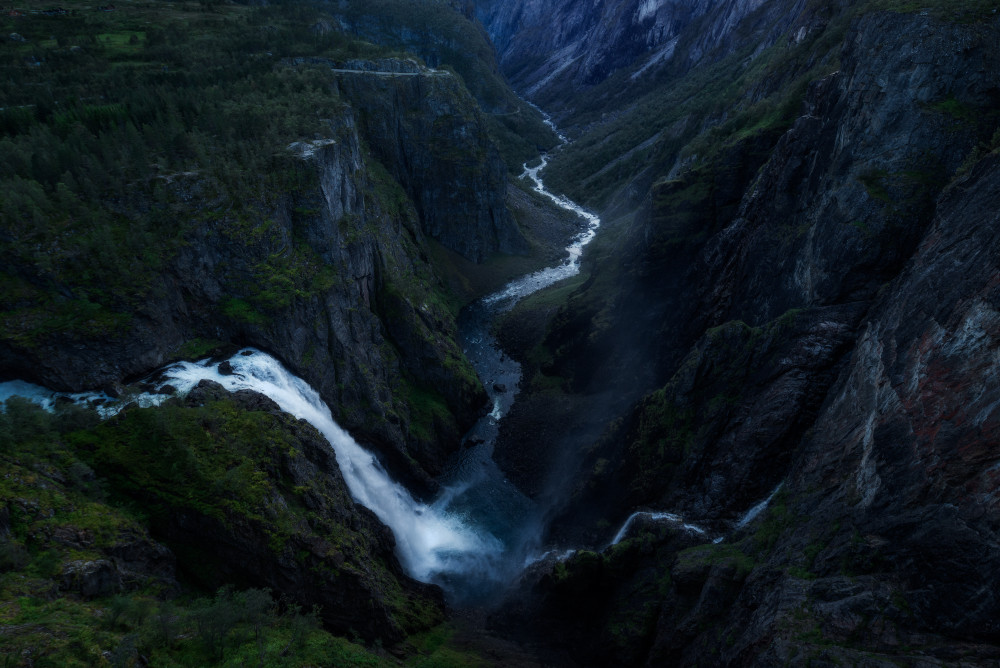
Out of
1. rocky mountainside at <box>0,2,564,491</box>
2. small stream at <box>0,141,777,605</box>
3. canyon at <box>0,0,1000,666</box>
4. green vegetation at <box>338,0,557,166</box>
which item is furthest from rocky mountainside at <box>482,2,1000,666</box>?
green vegetation at <box>338,0,557,166</box>

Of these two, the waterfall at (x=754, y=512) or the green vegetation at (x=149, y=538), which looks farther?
the waterfall at (x=754, y=512)

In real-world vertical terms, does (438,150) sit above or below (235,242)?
above

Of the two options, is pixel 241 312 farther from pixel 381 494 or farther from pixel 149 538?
pixel 149 538

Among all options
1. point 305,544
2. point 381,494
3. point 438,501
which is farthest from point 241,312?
point 438,501

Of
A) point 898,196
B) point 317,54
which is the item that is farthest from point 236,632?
point 317,54

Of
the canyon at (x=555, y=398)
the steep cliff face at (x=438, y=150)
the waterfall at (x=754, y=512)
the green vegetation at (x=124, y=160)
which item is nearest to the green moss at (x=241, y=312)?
the canyon at (x=555, y=398)

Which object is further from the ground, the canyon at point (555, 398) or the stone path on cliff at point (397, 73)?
the stone path on cliff at point (397, 73)

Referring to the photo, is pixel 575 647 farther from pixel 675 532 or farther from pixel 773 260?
pixel 773 260

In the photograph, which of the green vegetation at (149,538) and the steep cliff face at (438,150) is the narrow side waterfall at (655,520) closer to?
the green vegetation at (149,538)

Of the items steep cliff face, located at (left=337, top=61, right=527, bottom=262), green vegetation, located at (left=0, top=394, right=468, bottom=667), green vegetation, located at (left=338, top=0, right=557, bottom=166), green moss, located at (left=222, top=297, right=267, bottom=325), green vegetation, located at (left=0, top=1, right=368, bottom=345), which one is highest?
green vegetation, located at (left=338, top=0, right=557, bottom=166)

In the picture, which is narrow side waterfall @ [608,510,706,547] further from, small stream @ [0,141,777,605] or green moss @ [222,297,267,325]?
green moss @ [222,297,267,325]

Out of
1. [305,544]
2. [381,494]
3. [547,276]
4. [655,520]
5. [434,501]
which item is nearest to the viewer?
→ [305,544]
